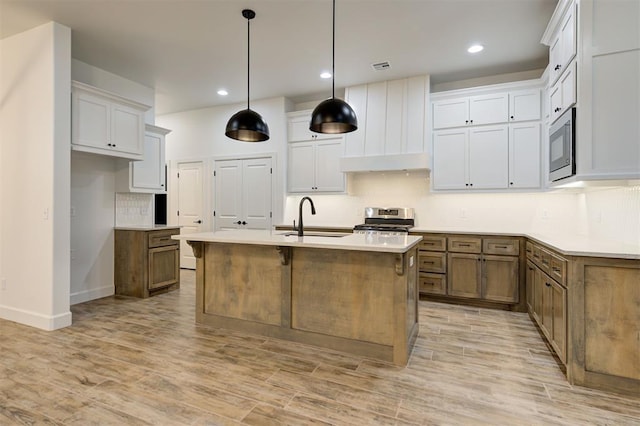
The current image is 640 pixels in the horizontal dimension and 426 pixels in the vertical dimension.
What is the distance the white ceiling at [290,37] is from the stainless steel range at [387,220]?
1.92m

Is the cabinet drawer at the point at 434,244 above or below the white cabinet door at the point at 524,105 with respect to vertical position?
below

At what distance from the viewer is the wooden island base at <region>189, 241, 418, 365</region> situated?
8.98ft

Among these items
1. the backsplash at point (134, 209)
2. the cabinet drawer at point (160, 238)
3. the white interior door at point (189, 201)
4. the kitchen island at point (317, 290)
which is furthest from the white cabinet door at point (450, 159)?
the backsplash at point (134, 209)

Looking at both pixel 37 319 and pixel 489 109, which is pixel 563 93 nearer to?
pixel 489 109

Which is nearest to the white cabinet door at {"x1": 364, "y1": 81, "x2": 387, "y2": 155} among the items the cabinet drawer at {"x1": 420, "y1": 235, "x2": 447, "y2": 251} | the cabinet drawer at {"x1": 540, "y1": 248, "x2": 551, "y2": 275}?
the cabinet drawer at {"x1": 420, "y1": 235, "x2": 447, "y2": 251}

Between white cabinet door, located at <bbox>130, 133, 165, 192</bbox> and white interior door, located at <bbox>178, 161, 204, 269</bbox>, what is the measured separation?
3.90 feet

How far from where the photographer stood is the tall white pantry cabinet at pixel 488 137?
4.30 metres

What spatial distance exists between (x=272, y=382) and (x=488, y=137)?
13.0 ft

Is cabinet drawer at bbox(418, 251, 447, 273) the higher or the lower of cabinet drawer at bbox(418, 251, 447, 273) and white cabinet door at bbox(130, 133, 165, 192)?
the lower

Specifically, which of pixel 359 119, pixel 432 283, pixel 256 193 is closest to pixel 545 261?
pixel 432 283

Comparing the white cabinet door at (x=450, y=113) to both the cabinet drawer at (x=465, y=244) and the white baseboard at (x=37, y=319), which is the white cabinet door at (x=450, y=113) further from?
the white baseboard at (x=37, y=319)

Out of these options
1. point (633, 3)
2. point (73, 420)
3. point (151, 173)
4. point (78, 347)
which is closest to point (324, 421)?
point (73, 420)

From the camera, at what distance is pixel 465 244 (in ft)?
14.1

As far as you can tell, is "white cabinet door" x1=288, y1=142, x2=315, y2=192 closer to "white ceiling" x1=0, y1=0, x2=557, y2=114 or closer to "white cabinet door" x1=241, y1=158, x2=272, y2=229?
"white cabinet door" x1=241, y1=158, x2=272, y2=229
